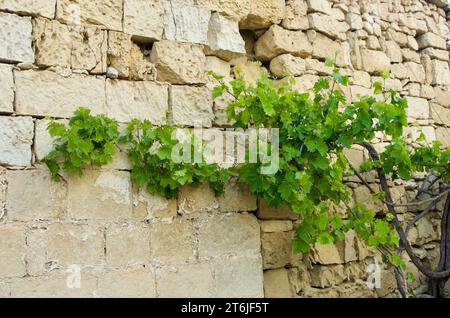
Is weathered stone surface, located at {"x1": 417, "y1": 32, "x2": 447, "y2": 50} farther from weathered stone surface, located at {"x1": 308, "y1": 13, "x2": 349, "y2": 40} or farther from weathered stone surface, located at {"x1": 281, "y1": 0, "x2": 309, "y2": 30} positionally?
weathered stone surface, located at {"x1": 281, "y1": 0, "x2": 309, "y2": 30}

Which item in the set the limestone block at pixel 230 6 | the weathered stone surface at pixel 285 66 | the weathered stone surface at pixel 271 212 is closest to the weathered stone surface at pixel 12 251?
the weathered stone surface at pixel 271 212

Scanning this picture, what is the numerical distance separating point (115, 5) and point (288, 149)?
1.38 m

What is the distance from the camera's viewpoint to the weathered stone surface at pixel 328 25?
3555 mm

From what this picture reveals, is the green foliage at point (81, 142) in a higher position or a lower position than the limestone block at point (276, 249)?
higher

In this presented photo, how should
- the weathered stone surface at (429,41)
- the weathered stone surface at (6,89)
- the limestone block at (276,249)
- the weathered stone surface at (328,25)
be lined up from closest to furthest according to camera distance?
the weathered stone surface at (6,89), the limestone block at (276,249), the weathered stone surface at (328,25), the weathered stone surface at (429,41)

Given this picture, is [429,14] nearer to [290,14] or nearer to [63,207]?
[290,14]

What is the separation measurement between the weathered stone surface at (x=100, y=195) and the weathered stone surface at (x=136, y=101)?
365mm

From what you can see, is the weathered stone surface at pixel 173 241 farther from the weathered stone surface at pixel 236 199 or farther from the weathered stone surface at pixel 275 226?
the weathered stone surface at pixel 275 226

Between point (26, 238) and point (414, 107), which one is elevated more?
point (414, 107)

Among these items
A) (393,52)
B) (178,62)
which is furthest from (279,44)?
(393,52)

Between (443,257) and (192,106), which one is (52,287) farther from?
(443,257)

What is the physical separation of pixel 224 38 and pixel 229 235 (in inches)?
53.0

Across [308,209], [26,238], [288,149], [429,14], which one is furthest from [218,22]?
[429,14]

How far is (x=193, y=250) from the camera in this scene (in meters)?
2.70
